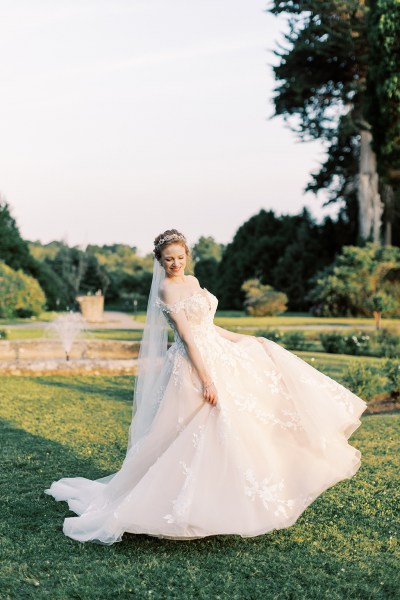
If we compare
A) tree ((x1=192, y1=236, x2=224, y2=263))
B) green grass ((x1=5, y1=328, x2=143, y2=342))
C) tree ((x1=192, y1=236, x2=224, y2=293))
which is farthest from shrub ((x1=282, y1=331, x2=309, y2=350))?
tree ((x1=192, y1=236, x2=224, y2=263))

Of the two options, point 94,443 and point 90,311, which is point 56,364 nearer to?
point 94,443

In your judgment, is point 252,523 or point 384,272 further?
point 384,272

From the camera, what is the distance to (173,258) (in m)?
4.52

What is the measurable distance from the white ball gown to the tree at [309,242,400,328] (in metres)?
24.1

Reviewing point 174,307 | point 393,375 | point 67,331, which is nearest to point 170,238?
point 174,307

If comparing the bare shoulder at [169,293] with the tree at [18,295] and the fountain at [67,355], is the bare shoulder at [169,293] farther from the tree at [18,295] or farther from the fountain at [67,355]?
the tree at [18,295]

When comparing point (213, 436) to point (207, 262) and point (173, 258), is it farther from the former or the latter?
point (207, 262)

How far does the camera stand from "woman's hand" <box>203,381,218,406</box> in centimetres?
430

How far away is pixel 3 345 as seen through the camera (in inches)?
596

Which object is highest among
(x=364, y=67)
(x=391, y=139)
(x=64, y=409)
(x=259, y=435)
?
(x=364, y=67)

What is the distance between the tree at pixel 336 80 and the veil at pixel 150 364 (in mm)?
23496

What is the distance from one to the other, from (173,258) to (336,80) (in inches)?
1134

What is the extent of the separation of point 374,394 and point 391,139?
63.8 ft

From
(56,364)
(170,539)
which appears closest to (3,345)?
(56,364)
